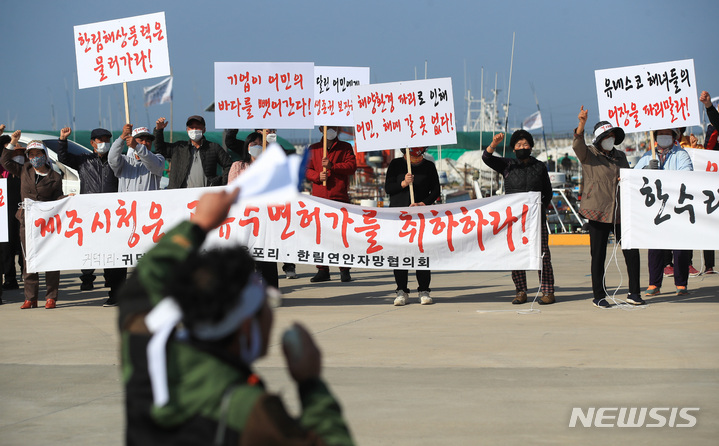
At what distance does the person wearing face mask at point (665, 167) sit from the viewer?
31.6ft

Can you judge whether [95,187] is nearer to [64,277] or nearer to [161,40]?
[161,40]

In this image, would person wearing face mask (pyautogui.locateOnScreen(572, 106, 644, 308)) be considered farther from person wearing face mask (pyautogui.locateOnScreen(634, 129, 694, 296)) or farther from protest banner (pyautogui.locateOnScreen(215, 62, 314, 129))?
protest banner (pyautogui.locateOnScreen(215, 62, 314, 129))

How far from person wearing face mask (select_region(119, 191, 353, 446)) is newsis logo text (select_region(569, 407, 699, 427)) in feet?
9.71

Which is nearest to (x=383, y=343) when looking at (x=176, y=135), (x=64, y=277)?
(x=64, y=277)

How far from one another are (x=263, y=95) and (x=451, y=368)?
506 cm

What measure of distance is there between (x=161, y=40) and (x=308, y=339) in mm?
9109

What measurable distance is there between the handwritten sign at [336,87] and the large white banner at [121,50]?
2919mm

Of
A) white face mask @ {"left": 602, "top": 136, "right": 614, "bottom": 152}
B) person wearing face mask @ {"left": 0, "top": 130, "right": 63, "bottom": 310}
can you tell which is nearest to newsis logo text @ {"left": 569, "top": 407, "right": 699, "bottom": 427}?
white face mask @ {"left": 602, "top": 136, "right": 614, "bottom": 152}

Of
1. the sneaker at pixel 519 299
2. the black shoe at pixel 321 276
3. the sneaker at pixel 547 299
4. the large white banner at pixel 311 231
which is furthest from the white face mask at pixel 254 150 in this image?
the sneaker at pixel 547 299

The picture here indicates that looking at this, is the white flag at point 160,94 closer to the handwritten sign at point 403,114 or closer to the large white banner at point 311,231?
the large white banner at point 311,231

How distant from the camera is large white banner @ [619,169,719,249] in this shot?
A: 8.83m

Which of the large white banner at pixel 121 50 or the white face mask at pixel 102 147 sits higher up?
the large white banner at pixel 121 50

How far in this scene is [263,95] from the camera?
10141mm

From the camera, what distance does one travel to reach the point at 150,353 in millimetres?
2090
